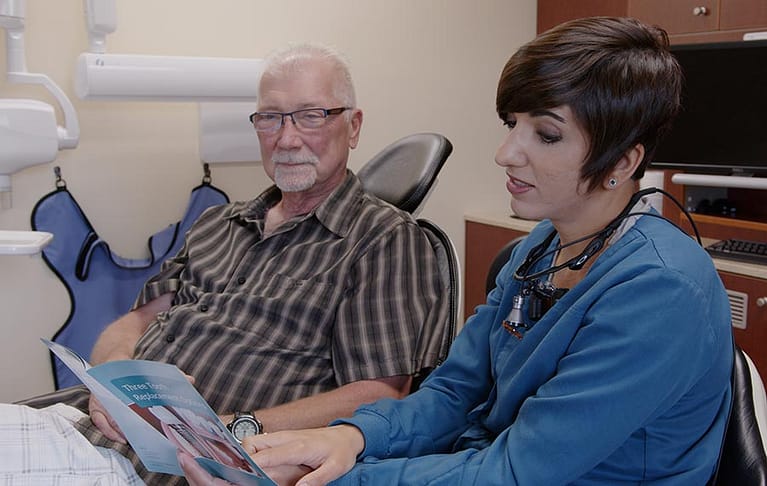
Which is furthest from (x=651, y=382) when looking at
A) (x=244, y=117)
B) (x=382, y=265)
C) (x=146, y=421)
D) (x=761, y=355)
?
(x=244, y=117)

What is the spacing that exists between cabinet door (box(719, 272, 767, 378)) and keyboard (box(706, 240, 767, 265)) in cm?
7

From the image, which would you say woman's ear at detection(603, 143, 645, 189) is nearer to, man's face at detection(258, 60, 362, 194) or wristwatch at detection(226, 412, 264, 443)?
wristwatch at detection(226, 412, 264, 443)

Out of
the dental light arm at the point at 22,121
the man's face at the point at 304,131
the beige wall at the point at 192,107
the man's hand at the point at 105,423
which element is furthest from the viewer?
the beige wall at the point at 192,107

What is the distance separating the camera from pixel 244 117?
2.66 metres

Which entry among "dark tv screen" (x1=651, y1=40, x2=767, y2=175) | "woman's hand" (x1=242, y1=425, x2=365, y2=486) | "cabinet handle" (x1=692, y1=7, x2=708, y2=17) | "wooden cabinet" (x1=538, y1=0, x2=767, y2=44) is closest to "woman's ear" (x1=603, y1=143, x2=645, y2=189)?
"woman's hand" (x1=242, y1=425, x2=365, y2=486)

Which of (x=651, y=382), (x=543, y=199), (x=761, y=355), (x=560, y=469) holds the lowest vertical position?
(x=761, y=355)

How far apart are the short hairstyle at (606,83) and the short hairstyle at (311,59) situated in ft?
2.80

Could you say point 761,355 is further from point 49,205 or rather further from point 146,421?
point 49,205

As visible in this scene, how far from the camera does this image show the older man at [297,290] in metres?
1.53

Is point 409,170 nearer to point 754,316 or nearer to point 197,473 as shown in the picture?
point 197,473

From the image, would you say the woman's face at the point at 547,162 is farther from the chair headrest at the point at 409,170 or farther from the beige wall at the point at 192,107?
the beige wall at the point at 192,107

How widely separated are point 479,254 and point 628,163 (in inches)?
85.1

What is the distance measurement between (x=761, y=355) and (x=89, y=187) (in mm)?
2114

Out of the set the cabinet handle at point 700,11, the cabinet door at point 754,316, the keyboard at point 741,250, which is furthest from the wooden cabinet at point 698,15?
the cabinet door at point 754,316
